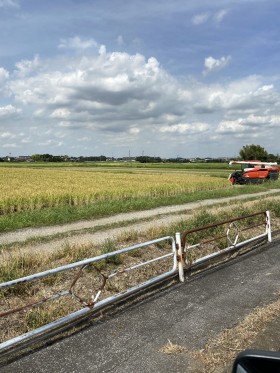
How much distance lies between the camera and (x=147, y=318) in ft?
17.5

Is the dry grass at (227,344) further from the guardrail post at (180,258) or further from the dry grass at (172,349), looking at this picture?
the guardrail post at (180,258)

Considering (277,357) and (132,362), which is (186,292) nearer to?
(132,362)

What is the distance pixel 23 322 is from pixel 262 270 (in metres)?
4.89

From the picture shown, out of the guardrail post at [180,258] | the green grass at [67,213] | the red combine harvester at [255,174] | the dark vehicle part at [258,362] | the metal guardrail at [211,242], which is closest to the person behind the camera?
the dark vehicle part at [258,362]

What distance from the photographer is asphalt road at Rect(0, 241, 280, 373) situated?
4.12 m

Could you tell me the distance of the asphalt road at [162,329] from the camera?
13.5 feet

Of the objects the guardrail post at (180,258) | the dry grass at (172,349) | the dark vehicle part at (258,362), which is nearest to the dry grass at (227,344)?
the dry grass at (172,349)

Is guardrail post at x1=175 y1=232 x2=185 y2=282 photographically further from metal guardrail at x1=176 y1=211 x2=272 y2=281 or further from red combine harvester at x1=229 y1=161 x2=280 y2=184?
red combine harvester at x1=229 y1=161 x2=280 y2=184

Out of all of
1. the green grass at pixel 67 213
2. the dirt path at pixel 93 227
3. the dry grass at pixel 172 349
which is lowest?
the dry grass at pixel 172 349

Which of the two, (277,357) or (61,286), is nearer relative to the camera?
(277,357)

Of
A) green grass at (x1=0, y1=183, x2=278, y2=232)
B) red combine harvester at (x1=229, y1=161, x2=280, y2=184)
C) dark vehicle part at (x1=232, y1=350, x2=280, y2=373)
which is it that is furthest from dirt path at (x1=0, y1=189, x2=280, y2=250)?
red combine harvester at (x1=229, y1=161, x2=280, y2=184)

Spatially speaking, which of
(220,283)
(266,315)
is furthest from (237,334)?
(220,283)

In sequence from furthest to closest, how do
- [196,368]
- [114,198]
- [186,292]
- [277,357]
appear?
[114,198], [186,292], [196,368], [277,357]

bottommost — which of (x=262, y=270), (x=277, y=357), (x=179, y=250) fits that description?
(x=262, y=270)
